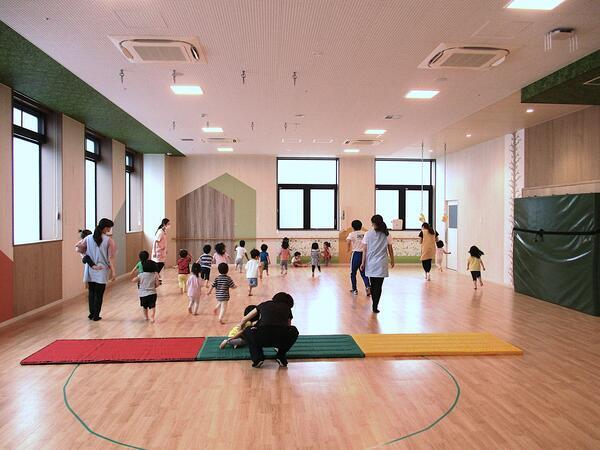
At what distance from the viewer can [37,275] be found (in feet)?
21.9

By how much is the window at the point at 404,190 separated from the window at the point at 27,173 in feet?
31.3

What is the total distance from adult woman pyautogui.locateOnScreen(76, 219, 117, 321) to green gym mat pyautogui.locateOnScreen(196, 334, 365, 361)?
2.13m

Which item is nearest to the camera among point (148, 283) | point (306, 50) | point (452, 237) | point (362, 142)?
point (306, 50)

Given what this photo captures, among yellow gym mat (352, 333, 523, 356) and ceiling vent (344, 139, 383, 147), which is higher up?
ceiling vent (344, 139, 383, 147)

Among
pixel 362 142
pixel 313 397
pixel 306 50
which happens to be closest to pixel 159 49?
pixel 306 50

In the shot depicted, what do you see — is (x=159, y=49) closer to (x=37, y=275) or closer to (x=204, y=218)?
(x=37, y=275)

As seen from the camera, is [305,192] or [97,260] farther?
[305,192]

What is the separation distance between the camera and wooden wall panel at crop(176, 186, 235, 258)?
13.2m

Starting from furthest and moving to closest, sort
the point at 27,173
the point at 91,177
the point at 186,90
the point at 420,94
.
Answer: the point at 91,177 → the point at 27,173 → the point at 420,94 → the point at 186,90

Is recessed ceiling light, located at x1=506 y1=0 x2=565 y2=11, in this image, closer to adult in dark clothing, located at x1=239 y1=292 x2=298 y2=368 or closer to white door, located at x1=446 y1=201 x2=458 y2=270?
adult in dark clothing, located at x1=239 y1=292 x2=298 y2=368

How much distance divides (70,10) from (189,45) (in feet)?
3.66

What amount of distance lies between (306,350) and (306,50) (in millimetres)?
3253

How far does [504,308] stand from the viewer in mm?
6988

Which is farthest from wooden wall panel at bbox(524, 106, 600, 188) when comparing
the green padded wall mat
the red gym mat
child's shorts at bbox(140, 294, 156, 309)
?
child's shorts at bbox(140, 294, 156, 309)
